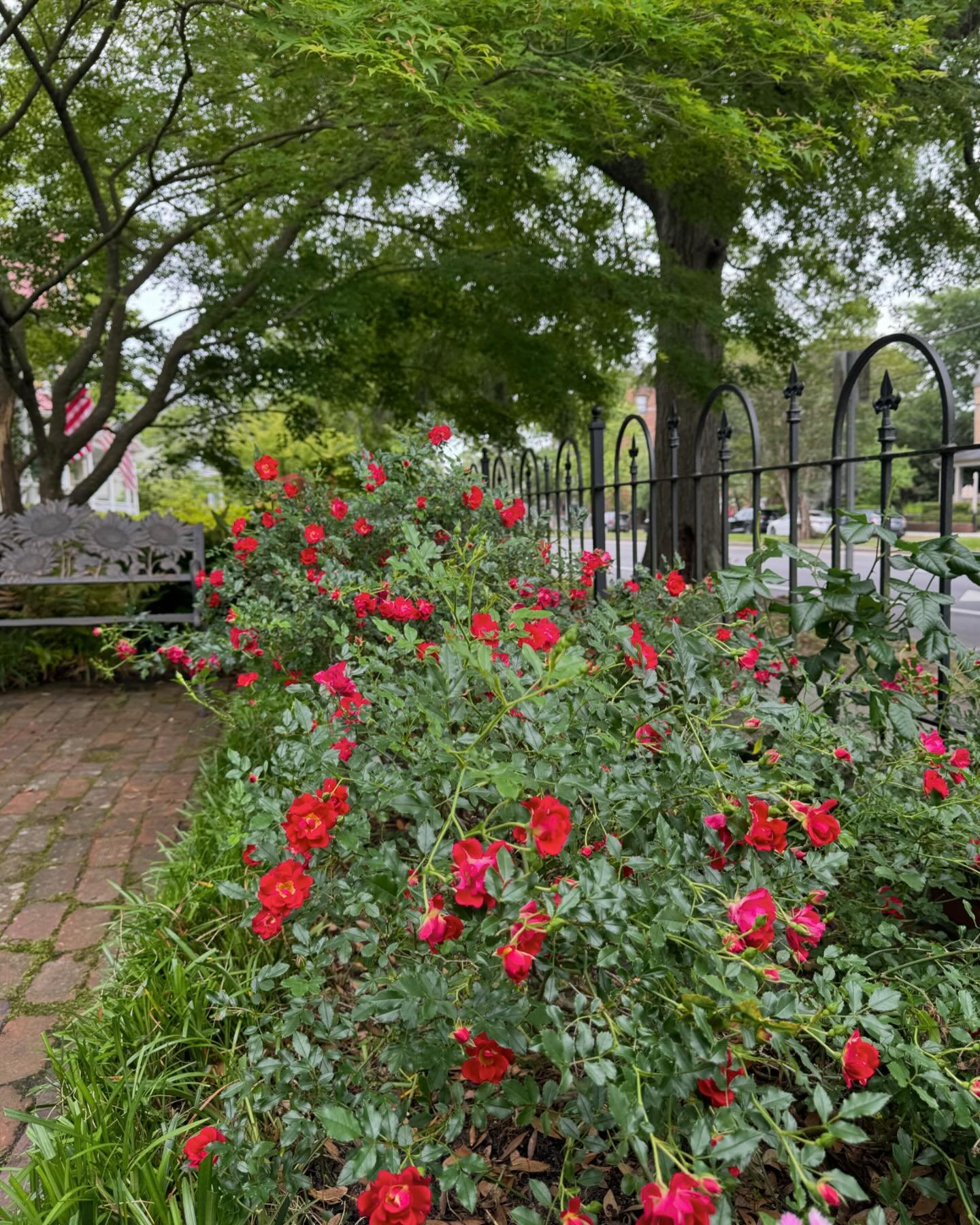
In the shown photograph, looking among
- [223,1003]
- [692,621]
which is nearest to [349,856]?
[223,1003]

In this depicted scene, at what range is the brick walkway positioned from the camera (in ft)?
6.96

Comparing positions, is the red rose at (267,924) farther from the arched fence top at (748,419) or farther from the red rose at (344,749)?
the arched fence top at (748,419)

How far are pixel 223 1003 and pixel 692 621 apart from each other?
1.80 m

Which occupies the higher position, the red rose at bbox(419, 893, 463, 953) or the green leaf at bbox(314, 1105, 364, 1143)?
the red rose at bbox(419, 893, 463, 953)

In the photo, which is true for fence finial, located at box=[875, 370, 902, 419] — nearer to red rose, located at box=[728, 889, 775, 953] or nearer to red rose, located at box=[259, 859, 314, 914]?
red rose, located at box=[728, 889, 775, 953]

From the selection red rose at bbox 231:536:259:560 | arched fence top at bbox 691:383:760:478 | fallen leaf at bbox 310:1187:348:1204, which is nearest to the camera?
fallen leaf at bbox 310:1187:348:1204

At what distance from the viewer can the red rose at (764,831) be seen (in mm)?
1312

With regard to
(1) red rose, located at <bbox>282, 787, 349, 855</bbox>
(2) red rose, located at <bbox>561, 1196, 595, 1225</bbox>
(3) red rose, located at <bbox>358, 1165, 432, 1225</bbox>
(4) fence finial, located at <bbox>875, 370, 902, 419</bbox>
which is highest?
(4) fence finial, located at <bbox>875, 370, 902, 419</bbox>

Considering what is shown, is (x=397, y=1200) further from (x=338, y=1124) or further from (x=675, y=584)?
(x=675, y=584)

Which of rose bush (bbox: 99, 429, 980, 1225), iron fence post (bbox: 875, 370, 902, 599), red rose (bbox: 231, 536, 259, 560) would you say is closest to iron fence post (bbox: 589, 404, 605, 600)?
red rose (bbox: 231, 536, 259, 560)

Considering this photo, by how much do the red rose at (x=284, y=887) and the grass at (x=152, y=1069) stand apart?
1.28ft

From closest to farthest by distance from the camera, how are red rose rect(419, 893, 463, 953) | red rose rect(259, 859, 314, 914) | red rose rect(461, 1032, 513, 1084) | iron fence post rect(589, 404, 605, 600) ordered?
red rose rect(419, 893, 463, 953) → red rose rect(461, 1032, 513, 1084) → red rose rect(259, 859, 314, 914) → iron fence post rect(589, 404, 605, 600)

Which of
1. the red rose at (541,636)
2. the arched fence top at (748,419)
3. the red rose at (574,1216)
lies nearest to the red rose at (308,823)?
the red rose at (541,636)

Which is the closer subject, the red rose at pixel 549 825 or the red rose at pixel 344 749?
the red rose at pixel 549 825
